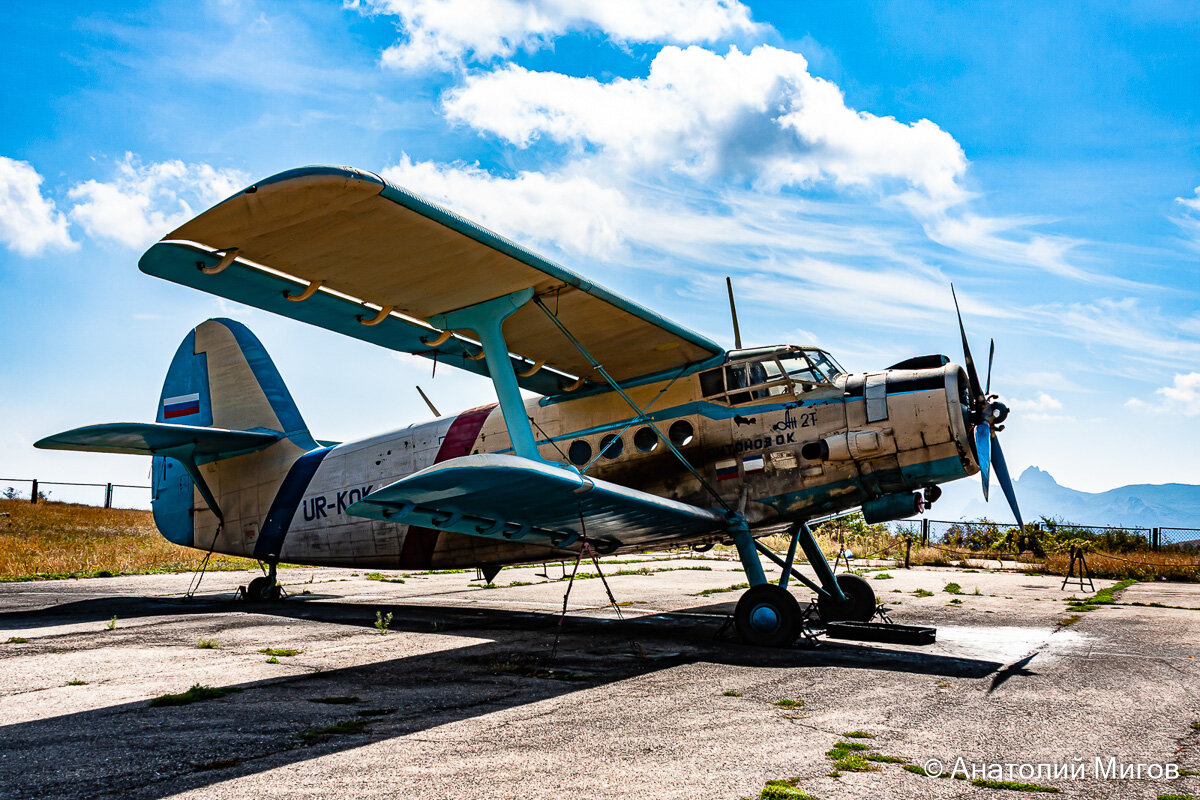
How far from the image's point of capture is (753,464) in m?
9.16

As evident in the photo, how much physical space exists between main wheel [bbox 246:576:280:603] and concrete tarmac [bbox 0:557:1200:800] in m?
1.41

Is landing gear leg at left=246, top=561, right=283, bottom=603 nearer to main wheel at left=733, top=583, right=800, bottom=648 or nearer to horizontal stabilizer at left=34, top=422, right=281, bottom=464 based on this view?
horizontal stabilizer at left=34, top=422, right=281, bottom=464

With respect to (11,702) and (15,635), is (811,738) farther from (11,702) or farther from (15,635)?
(15,635)

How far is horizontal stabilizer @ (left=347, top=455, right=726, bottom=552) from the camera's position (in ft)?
20.6

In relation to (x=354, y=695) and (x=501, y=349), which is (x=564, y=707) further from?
(x=501, y=349)

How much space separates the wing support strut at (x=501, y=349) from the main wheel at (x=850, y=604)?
14.9 feet

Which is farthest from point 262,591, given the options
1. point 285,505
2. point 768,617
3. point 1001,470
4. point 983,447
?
point 1001,470

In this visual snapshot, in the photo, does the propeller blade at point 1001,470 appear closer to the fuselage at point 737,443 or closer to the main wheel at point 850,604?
the fuselage at point 737,443

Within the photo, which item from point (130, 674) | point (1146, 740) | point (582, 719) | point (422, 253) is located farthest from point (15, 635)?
point (1146, 740)

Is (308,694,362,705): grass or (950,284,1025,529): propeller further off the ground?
(950,284,1025,529): propeller

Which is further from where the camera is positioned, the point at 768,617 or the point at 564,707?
the point at 768,617

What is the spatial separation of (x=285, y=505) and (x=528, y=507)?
264 inches

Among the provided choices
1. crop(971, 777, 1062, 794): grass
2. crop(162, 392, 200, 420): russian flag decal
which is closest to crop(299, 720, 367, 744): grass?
crop(971, 777, 1062, 794): grass

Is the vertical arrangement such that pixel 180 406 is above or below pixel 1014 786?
above
